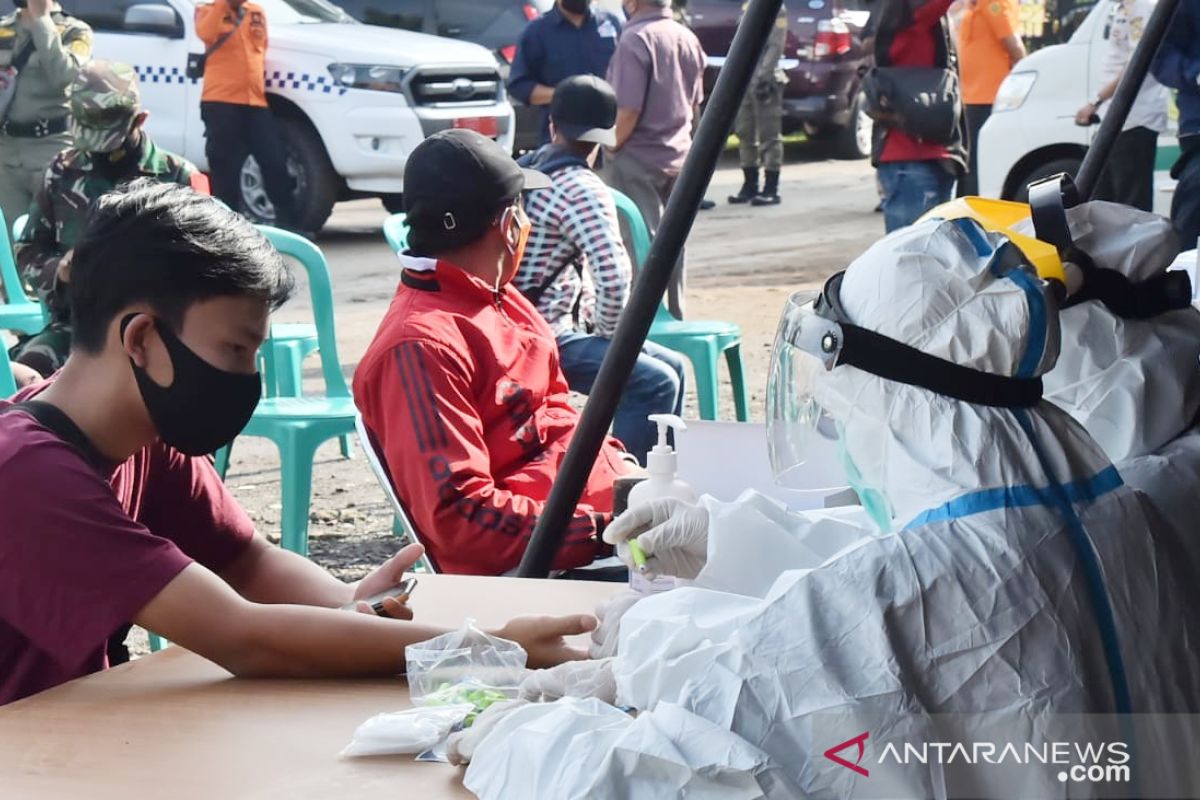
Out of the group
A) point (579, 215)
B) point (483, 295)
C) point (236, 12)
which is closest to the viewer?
point (483, 295)

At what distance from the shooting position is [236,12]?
9102 millimetres

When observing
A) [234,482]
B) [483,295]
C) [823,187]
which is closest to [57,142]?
[234,482]

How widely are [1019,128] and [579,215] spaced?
4.57m

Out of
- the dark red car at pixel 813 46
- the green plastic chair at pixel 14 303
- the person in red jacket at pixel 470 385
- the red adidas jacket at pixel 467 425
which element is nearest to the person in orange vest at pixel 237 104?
the green plastic chair at pixel 14 303

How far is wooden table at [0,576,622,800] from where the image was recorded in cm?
163

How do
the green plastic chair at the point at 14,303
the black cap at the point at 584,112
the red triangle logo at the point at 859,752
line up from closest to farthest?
the red triangle logo at the point at 859,752, the black cap at the point at 584,112, the green plastic chair at the point at 14,303

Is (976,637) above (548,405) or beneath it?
above

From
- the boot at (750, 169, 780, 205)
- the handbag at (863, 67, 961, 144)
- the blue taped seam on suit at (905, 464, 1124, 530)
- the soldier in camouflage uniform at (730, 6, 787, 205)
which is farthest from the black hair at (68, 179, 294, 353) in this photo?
the boot at (750, 169, 780, 205)

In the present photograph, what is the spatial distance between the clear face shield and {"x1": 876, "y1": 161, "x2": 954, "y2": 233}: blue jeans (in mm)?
4646

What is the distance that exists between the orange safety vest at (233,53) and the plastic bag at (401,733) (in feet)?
26.2

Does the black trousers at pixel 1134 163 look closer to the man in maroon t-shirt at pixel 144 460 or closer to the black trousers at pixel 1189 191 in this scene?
the black trousers at pixel 1189 191


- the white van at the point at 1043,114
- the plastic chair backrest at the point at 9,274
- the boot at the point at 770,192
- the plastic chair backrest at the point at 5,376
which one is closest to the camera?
the plastic chair backrest at the point at 5,376

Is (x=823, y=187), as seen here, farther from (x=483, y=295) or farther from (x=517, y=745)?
(x=517, y=745)

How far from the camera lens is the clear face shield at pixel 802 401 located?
1.55 metres
